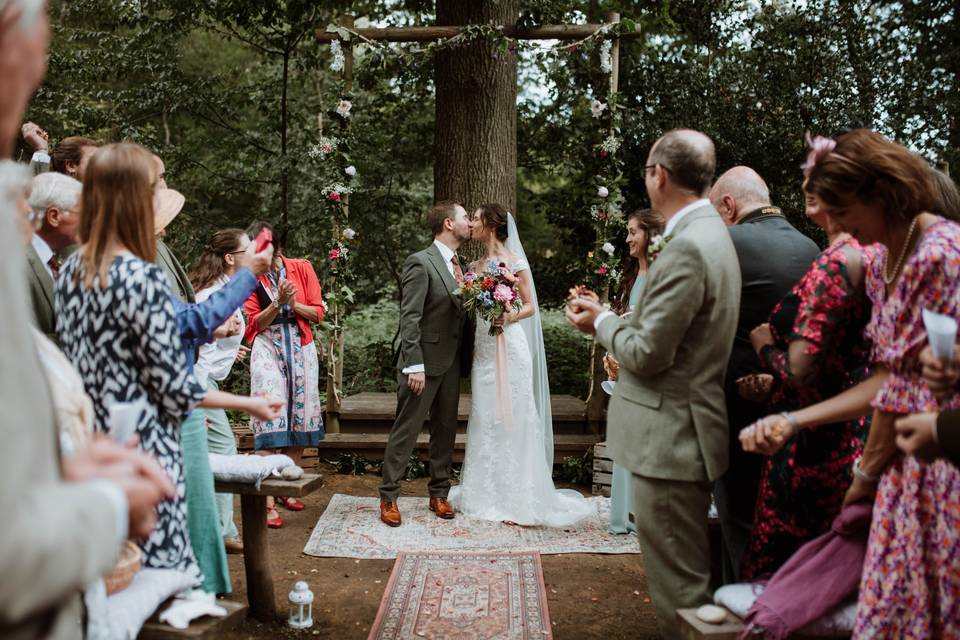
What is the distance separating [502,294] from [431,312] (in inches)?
22.0

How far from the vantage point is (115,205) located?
2453 mm

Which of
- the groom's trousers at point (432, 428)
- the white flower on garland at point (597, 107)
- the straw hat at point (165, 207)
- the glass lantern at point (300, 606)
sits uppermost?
the white flower on garland at point (597, 107)

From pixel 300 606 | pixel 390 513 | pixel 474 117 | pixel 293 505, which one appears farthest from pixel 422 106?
pixel 300 606

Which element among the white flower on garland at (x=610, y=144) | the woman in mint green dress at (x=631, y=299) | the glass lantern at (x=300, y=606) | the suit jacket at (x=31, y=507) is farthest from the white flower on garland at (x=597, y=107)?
the suit jacket at (x=31, y=507)

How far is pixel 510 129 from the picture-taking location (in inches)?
288

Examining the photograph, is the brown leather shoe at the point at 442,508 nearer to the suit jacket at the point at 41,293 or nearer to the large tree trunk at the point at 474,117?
the large tree trunk at the point at 474,117

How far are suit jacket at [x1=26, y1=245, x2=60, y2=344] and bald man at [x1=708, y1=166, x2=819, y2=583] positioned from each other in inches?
118

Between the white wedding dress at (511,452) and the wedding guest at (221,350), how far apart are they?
1792mm

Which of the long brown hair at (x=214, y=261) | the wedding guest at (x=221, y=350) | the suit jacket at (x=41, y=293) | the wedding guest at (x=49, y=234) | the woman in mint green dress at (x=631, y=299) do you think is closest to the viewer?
the wedding guest at (x=49, y=234)

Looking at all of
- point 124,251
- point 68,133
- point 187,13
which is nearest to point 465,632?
point 124,251

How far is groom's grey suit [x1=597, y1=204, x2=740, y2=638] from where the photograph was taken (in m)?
2.77

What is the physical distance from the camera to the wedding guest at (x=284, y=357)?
539cm

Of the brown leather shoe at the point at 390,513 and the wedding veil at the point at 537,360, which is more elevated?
the wedding veil at the point at 537,360

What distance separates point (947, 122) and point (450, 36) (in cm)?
603
